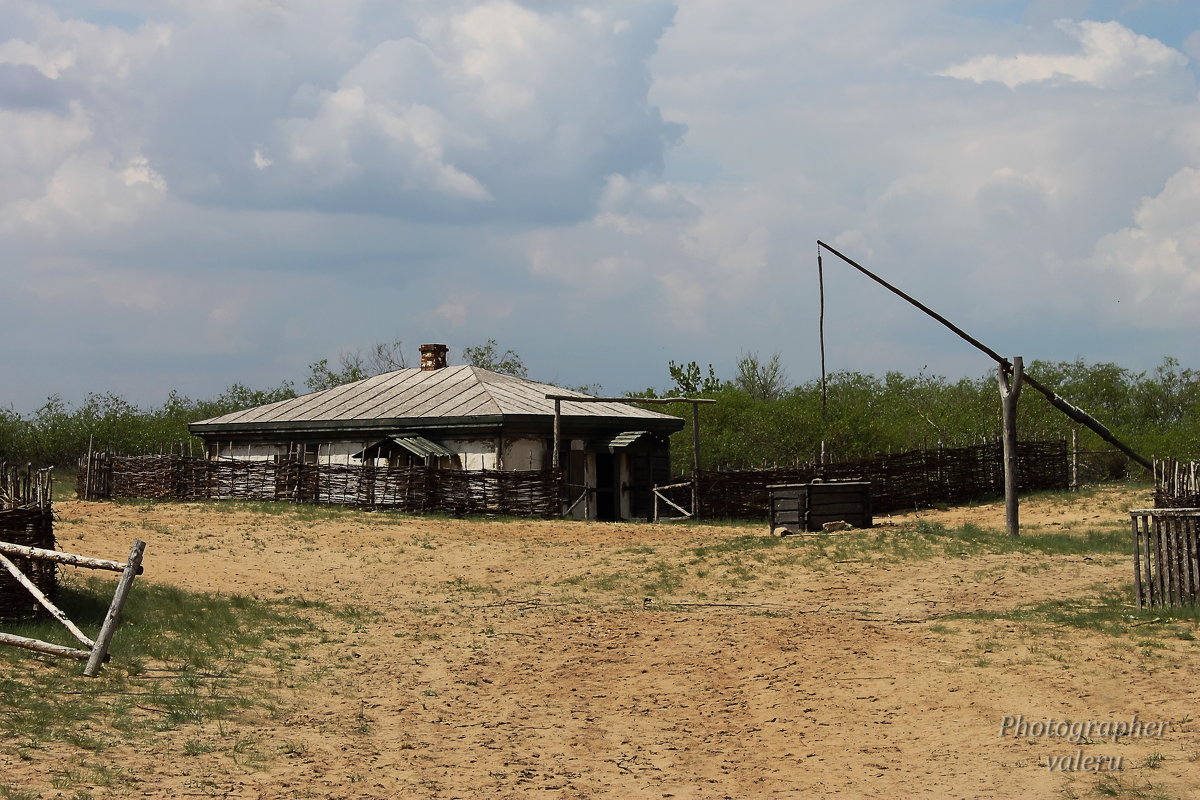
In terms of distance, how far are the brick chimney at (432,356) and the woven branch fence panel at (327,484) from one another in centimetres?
684

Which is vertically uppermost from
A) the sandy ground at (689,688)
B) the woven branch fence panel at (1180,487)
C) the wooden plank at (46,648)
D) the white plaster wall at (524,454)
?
the white plaster wall at (524,454)

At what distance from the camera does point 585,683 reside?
10.7m

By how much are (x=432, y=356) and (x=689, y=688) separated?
27.1 meters

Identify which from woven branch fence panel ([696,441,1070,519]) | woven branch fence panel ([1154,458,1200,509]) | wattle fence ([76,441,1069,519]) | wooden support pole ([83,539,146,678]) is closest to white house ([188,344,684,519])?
wattle fence ([76,441,1069,519])

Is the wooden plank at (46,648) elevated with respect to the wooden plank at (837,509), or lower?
lower

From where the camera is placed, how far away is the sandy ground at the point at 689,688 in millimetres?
7656

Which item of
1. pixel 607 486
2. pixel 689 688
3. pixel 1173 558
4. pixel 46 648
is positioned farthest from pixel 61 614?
pixel 607 486

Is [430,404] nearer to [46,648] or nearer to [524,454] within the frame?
[524,454]

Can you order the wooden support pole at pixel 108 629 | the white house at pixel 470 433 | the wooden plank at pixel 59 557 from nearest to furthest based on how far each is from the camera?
1. the wooden support pole at pixel 108 629
2. the wooden plank at pixel 59 557
3. the white house at pixel 470 433

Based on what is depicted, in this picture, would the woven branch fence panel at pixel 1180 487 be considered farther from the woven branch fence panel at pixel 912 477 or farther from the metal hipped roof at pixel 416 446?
the metal hipped roof at pixel 416 446

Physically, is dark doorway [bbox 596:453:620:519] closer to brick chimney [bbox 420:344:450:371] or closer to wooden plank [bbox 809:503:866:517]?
brick chimney [bbox 420:344:450:371]

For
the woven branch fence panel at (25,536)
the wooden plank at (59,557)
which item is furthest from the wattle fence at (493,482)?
the wooden plank at (59,557)

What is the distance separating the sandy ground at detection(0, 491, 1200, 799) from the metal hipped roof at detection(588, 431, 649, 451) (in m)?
10.9

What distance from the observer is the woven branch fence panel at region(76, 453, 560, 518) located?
88.8ft
